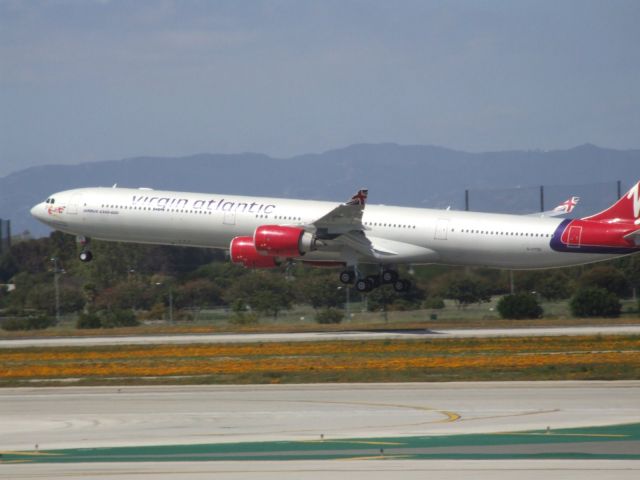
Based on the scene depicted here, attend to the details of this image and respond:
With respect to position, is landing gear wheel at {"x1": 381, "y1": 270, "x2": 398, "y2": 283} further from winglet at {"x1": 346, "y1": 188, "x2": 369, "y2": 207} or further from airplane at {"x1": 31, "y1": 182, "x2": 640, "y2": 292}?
winglet at {"x1": 346, "y1": 188, "x2": 369, "y2": 207}

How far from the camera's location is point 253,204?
55500mm

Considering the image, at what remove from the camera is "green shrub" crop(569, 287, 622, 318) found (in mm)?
56812

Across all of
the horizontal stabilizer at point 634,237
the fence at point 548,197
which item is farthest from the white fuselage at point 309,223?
the fence at point 548,197

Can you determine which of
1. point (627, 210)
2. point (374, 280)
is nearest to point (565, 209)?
point (627, 210)

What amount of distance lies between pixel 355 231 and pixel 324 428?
30.4m

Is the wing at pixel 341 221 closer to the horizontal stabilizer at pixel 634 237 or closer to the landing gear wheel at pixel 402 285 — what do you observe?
the landing gear wheel at pixel 402 285

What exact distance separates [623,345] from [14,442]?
80.1 feet

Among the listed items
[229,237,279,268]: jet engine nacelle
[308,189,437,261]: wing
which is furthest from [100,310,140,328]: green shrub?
[308,189,437,261]: wing

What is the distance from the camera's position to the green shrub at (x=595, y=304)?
56812 mm

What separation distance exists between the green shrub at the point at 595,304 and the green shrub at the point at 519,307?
1.96 meters

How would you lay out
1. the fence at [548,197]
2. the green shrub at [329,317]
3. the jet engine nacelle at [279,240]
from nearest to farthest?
the jet engine nacelle at [279,240], the green shrub at [329,317], the fence at [548,197]

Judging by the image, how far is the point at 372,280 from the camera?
54312 millimetres

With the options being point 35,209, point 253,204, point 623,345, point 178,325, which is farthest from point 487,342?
point 35,209

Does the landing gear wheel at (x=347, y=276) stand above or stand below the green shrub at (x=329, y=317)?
above
